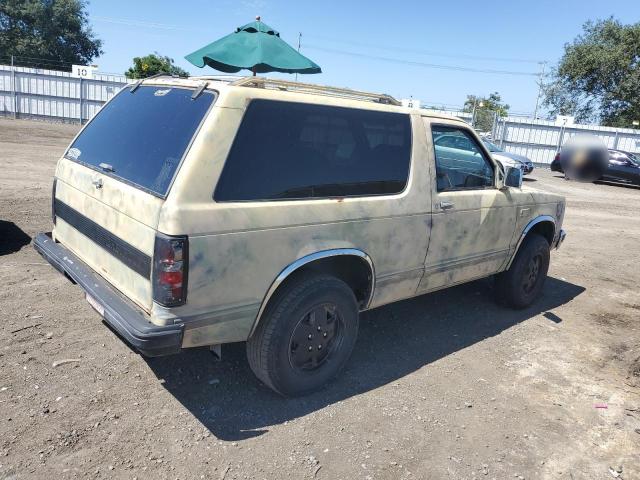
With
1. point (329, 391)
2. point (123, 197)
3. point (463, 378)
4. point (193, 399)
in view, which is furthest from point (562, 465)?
point (123, 197)

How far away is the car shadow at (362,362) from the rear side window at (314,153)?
4.56 feet


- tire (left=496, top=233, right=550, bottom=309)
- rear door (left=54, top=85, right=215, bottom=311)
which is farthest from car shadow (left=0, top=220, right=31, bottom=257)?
A: tire (left=496, top=233, right=550, bottom=309)

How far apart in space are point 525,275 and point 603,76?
34.6m

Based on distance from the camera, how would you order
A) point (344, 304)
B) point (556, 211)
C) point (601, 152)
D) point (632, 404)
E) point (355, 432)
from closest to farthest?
point (355, 432) < point (344, 304) < point (632, 404) < point (556, 211) < point (601, 152)

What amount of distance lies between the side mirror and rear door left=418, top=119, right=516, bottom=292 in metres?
0.10

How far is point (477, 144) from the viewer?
4547mm

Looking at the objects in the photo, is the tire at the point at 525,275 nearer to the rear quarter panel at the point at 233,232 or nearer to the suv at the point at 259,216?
the suv at the point at 259,216

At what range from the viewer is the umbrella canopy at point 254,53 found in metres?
8.27

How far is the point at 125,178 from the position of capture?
3064 millimetres

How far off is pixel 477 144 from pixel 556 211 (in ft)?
5.23

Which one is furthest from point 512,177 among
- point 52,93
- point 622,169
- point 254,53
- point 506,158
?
point 52,93

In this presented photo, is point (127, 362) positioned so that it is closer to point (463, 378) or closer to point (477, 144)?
point (463, 378)

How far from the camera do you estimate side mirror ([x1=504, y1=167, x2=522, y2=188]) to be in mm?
4632

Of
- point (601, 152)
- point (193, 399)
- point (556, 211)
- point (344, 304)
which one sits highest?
point (601, 152)
